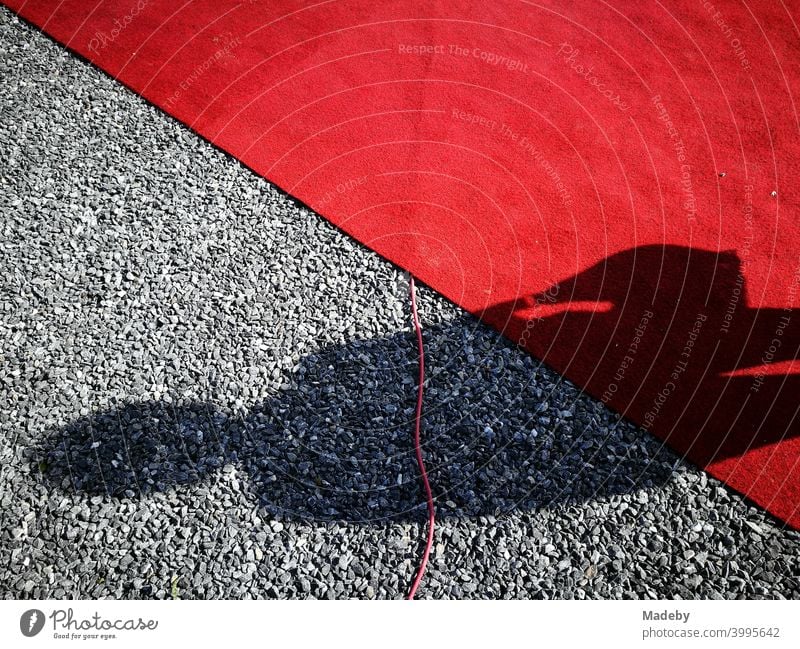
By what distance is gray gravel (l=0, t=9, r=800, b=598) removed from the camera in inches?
103

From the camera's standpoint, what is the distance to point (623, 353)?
11.0 ft

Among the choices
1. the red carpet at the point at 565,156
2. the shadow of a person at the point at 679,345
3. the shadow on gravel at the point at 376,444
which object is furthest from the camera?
the red carpet at the point at 565,156

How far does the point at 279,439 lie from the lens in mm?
2953

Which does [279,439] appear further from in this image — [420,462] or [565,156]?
[565,156]

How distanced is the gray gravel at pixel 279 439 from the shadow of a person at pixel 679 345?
177 millimetres

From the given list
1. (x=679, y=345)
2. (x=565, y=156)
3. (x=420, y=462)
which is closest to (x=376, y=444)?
(x=420, y=462)

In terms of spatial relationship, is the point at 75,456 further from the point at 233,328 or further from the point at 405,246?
the point at 405,246

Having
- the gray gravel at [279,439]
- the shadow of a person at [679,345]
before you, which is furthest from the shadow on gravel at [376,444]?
the shadow of a person at [679,345]

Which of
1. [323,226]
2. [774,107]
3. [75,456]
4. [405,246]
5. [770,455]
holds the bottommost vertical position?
[75,456]

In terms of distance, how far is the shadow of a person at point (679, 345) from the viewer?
10.2 ft

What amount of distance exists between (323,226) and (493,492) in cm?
182

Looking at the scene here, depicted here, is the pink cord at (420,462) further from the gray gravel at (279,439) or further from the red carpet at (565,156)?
the red carpet at (565,156)

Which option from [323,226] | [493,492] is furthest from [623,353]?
[323,226]

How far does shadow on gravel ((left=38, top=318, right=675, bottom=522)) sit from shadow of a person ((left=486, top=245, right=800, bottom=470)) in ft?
0.62
